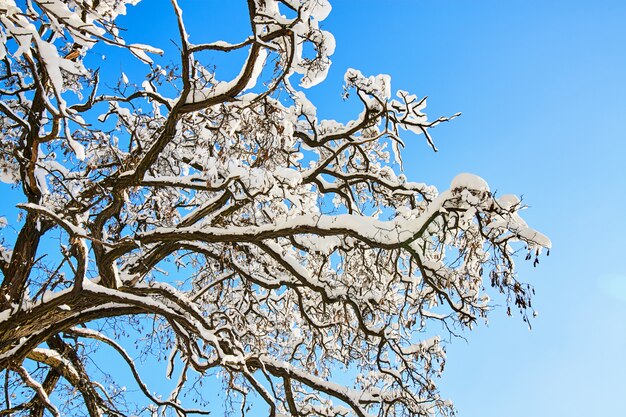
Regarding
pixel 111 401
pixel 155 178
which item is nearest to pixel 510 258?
pixel 155 178

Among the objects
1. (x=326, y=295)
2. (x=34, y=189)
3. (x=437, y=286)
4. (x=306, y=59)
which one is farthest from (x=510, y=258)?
(x=34, y=189)

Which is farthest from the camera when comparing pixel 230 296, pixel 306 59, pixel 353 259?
pixel 230 296

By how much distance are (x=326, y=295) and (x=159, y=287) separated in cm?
194

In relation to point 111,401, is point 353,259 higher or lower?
higher

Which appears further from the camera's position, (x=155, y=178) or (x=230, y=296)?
(x=230, y=296)

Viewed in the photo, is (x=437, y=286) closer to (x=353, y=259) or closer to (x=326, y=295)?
(x=326, y=295)

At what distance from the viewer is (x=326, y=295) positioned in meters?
5.80

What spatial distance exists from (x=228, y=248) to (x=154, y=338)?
2.47 meters

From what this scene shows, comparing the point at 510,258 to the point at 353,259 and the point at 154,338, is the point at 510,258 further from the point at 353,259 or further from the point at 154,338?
the point at 154,338

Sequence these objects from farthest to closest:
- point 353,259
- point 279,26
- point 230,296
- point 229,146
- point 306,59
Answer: point 230,296 → point 353,259 → point 229,146 → point 306,59 → point 279,26

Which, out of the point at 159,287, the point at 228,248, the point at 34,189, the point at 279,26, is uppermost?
the point at 279,26

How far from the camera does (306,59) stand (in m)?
5.31

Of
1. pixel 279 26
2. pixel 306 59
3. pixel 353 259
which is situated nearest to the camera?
pixel 279 26

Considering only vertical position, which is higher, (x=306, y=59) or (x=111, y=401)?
(x=306, y=59)
